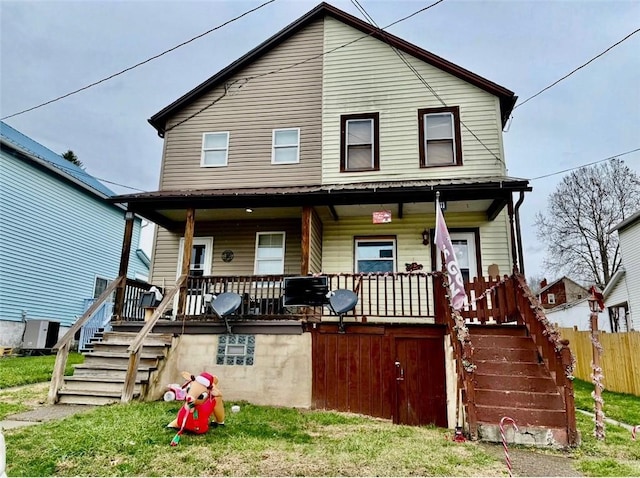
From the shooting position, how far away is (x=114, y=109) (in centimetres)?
1805

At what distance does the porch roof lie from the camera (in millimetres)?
8406

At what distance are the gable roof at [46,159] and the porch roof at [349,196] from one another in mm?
7237

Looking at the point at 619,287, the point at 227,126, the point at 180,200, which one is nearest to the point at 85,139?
the point at 227,126

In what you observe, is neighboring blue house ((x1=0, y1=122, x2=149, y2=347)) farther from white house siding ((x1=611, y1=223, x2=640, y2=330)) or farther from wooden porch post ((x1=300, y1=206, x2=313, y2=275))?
white house siding ((x1=611, y1=223, x2=640, y2=330))

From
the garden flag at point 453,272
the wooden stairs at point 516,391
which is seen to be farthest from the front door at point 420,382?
the garden flag at point 453,272

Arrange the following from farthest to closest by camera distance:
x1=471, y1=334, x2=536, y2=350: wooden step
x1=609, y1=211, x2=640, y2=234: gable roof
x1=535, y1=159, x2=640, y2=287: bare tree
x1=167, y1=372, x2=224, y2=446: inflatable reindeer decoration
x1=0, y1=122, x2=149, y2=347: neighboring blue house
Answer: x1=535, y1=159, x2=640, y2=287: bare tree, x1=609, y1=211, x2=640, y2=234: gable roof, x1=0, y1=122, x2=149, y2=347: neighboring blue house, x1=471, y1=334, x2=536, y2=350: wooden step, x1=167, y1=372, x2=224, y2=446: inflatable reindeer decoration

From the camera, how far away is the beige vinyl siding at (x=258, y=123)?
433 inches

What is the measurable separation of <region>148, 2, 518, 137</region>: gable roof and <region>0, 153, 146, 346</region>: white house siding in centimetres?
638

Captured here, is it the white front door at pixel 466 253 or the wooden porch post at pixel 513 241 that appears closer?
the wooden porch post at pixel 513 241

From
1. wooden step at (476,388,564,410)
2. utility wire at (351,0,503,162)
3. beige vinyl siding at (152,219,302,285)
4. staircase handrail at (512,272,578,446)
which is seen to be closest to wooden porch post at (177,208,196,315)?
beige vinyl siding at (152,219,302,285)

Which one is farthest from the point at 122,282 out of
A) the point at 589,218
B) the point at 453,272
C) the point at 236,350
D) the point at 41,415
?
the point at 589,218

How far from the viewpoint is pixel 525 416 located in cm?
552

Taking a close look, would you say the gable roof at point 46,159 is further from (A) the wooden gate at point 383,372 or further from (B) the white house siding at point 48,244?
(A) the wooden gate at point 383,372

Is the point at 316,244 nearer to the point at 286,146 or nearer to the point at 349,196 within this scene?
the point at 349,196
